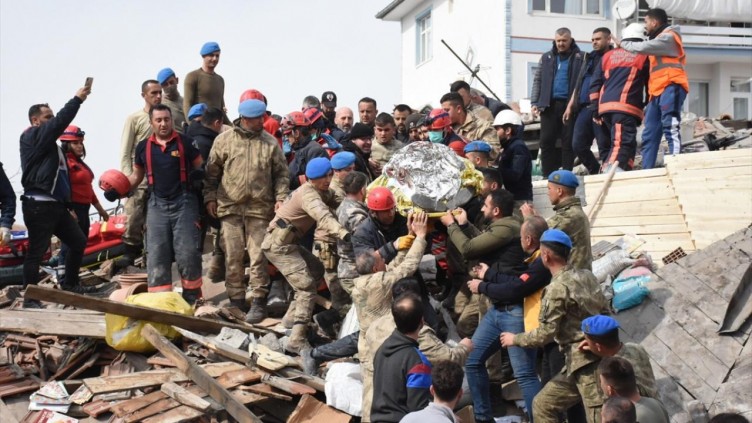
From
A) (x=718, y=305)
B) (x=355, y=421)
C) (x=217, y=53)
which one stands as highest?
(x=217, y=53)

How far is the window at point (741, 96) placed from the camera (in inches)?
1020

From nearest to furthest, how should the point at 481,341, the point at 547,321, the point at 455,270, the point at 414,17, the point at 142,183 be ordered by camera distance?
the point at 547,321 → the point at 481,341 → the point at 455,270 → the point at 142,183 → the point at 414,17

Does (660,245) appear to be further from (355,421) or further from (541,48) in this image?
(541,48)

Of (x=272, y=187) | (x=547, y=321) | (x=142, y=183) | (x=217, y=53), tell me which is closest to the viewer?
(x=547, y=321)

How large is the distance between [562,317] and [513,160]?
3.21 meters

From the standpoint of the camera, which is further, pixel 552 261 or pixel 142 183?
pixel 142 183

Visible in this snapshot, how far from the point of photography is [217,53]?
10.9m

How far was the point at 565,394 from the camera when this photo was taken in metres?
6.09

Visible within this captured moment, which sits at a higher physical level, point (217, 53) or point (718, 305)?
point (217, 53)

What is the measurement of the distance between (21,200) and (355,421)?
4786mm

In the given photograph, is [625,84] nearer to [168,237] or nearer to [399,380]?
[168,237]

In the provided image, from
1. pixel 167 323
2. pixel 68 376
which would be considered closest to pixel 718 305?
pixel 167 323

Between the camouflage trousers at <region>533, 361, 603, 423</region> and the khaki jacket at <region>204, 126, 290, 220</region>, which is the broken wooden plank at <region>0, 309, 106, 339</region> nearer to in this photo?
the khaki jacket at <region>204, 126, 290, 220</region>

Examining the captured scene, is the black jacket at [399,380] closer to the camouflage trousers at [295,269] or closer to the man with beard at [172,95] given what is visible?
the camouflage trousers at [295,269]
